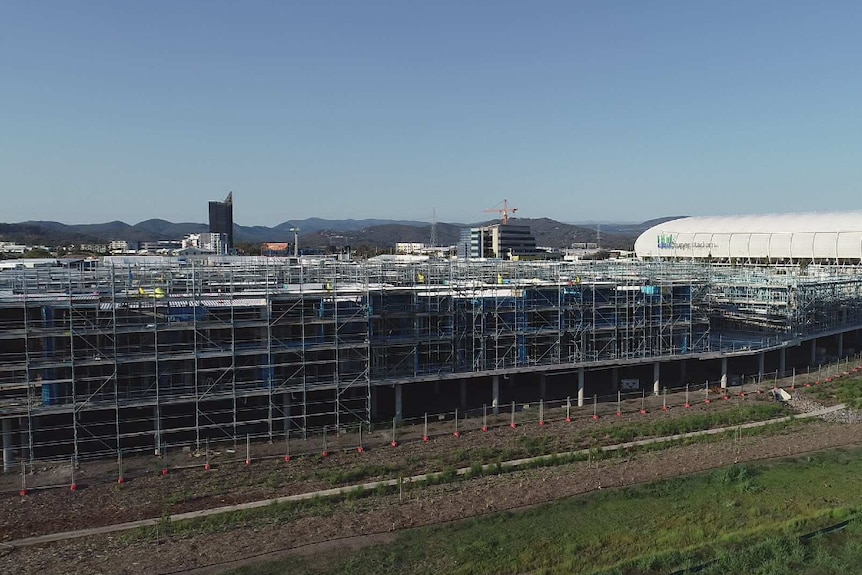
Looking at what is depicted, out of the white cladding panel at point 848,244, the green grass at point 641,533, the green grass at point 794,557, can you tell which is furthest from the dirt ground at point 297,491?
the white cladding panel at point 848,244

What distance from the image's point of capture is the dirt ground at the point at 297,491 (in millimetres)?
13703

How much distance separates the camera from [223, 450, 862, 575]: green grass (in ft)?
43.8

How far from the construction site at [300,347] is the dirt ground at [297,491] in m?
1.98

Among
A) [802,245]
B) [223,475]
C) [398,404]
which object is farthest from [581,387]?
[802,245]

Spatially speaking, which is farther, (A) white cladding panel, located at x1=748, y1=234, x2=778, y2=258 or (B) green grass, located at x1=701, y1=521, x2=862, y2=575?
(A) white cladding panel, located at x1=748, y1=234, x2=778, y2=258

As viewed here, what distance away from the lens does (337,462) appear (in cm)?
1934

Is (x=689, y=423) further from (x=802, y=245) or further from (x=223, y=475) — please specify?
(x=802, y=245)

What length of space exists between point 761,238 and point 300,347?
6620 cm

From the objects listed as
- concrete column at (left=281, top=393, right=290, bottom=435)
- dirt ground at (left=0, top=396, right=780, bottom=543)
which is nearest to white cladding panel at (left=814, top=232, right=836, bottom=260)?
dirt ground at (left=0, top=396, right=780, bottom=543)

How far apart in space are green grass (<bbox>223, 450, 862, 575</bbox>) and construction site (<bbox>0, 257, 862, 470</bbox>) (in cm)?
783

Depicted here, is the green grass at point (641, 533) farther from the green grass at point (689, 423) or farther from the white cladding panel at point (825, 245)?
the white cladding panel at point (825, 245)

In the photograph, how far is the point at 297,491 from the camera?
17219 mm

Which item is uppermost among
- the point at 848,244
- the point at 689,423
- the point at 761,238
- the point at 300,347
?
the point at 761,238

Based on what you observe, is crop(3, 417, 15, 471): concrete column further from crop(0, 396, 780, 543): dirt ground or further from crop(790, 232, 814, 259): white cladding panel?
crop(790, 232, 814, 259): white cladding panel
